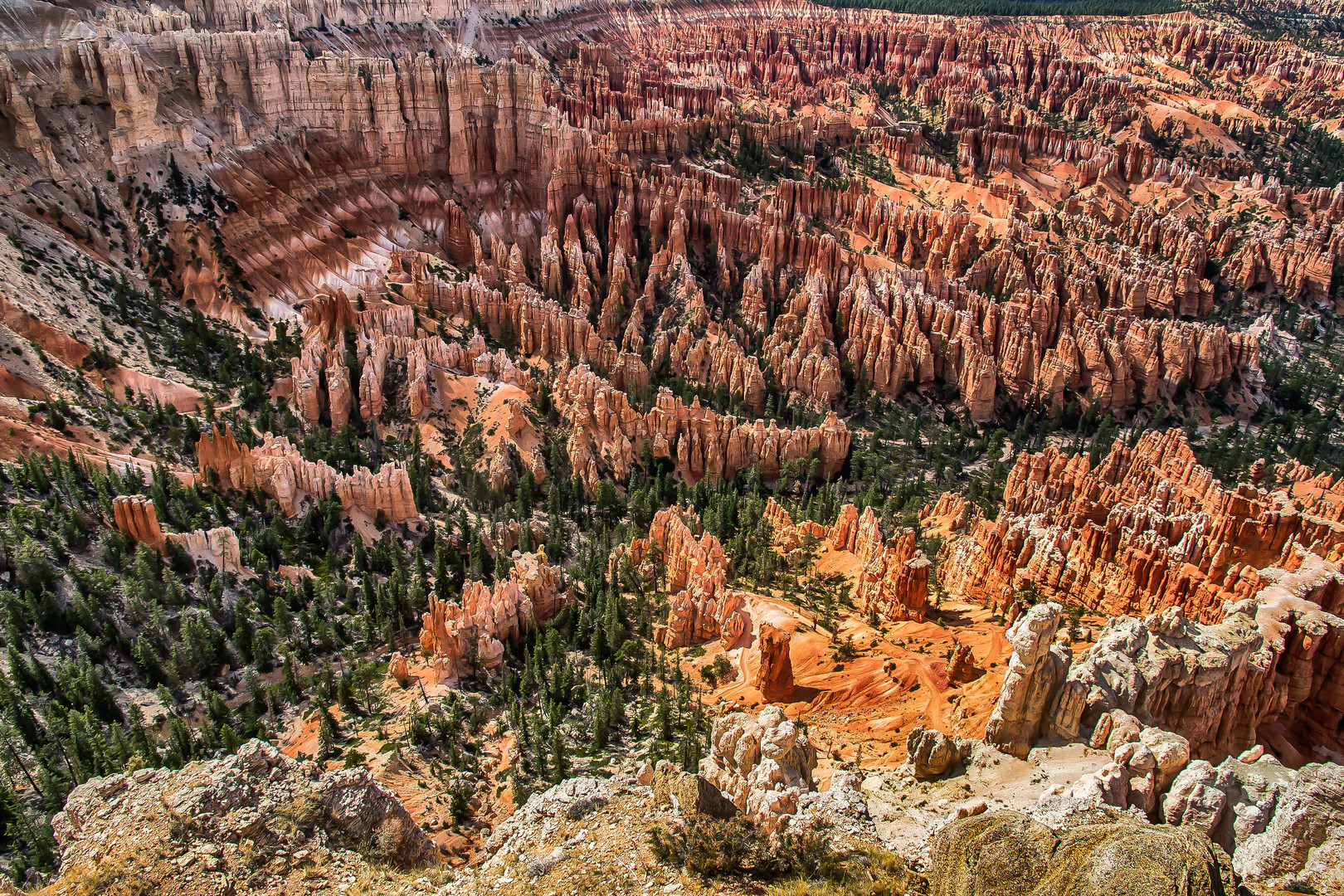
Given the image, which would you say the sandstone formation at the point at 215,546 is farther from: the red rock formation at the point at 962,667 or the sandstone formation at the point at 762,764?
the red rock formation at the point at 962,667

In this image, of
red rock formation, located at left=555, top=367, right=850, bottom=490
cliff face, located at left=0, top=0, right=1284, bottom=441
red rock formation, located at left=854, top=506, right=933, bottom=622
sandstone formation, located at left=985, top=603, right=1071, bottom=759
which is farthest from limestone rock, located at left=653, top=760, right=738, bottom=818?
cliff face, located at left=0, top=0, right=1284, bottom=441

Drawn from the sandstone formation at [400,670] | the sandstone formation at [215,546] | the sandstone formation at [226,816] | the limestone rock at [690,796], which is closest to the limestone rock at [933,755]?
the limestone rock at [690,796]

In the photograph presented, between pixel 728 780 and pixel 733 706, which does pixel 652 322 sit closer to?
pixel 733 706

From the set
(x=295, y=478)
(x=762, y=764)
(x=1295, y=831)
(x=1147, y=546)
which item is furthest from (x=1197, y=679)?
(x=295, y=478)

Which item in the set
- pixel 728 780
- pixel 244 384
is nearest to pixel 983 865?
pixel 728 780

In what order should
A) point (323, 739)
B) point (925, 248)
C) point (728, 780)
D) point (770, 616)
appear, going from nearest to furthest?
1. point (728, 780)
2. point (323, 739)
3. point (770, 616)
4. point (925, 248)
